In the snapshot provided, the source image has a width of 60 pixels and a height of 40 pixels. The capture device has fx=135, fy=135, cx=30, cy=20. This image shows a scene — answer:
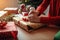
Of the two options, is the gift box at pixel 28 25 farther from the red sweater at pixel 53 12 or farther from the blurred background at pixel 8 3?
the blurred background at pixel 8 3

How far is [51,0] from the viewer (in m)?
0.94

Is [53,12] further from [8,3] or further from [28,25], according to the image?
[8,3]

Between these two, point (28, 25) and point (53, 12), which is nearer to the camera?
point (28, 25)

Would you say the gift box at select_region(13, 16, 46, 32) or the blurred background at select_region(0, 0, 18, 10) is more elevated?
the blurred background at select_region(0, 0, 18, 10)

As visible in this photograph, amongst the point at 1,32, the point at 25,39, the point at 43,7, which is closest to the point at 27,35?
the point at 25,39

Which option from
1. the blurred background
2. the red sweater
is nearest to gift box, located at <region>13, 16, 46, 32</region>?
the red sweater

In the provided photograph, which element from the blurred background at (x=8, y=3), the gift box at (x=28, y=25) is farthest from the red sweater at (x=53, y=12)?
the blurred background at (x=8, y=3)

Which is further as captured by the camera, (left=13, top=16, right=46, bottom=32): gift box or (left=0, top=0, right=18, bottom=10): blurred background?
(left=0, top=0, right=18, bottom=10): blurred background

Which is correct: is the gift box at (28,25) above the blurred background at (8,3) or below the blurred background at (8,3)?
below

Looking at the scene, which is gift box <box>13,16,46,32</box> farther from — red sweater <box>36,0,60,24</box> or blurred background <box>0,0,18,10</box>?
blurred background <box>0,0,18,10</box>

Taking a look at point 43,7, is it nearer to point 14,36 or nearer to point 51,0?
point 51,0

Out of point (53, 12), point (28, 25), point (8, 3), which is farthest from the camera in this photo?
point (8, 3)

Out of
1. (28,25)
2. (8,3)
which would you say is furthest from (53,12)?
(8,3)

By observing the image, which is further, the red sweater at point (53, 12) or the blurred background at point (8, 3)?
the blurred background at point (8, 3)
